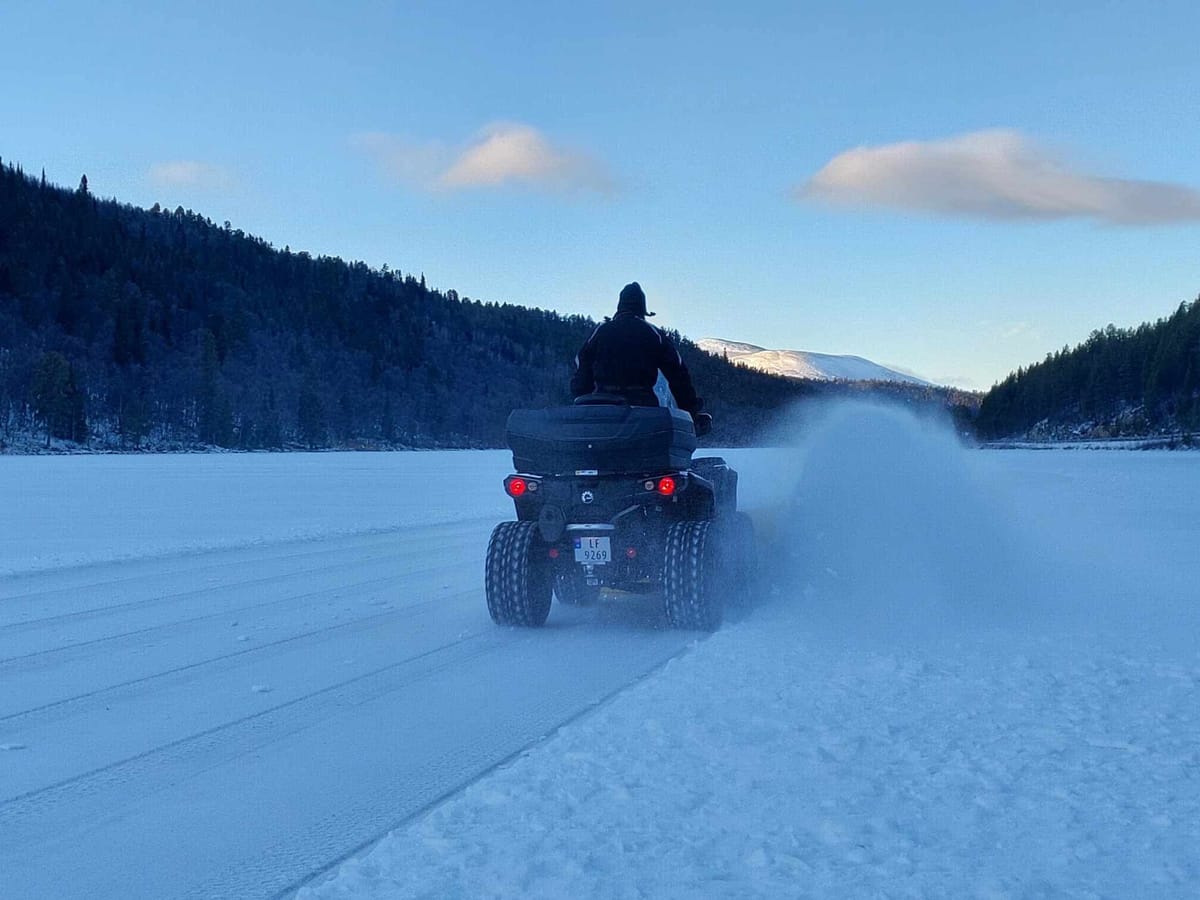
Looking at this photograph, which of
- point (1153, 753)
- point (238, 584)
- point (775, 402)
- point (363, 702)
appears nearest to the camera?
point (1153, 753)

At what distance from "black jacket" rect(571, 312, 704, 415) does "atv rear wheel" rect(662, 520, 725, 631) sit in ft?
3.75

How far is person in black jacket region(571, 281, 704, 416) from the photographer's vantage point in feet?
21.0

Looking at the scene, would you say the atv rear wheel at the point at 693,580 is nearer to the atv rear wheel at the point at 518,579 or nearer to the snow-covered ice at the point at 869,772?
the snow-covered ice at the point at 869,772

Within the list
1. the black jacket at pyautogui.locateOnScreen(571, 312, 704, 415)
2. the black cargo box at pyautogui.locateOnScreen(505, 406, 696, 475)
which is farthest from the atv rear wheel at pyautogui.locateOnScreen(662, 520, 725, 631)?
the black jacket at pyautogui.locateOnScreen(571, 312, 704, 415)

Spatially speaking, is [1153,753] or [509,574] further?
[509,574]

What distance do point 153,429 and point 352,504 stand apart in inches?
3535

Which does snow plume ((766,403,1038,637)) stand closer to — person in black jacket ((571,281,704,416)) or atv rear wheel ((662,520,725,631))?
atv rear wheel ((662,520,725,631))

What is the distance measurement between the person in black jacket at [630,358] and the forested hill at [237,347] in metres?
89.4

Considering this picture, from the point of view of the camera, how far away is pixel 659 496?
592cm

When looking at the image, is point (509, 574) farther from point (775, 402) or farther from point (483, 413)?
point (775, 402)

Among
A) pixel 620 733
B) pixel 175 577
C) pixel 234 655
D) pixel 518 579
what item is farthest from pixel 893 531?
pixel 175 577

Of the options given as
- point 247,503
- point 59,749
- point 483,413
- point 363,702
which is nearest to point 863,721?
point 363,702

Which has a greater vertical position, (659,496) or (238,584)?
(659,496)

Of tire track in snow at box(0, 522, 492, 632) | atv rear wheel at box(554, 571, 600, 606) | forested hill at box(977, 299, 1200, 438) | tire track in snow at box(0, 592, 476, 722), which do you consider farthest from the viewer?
forested hill at box(977, 299, 1200, 438)
